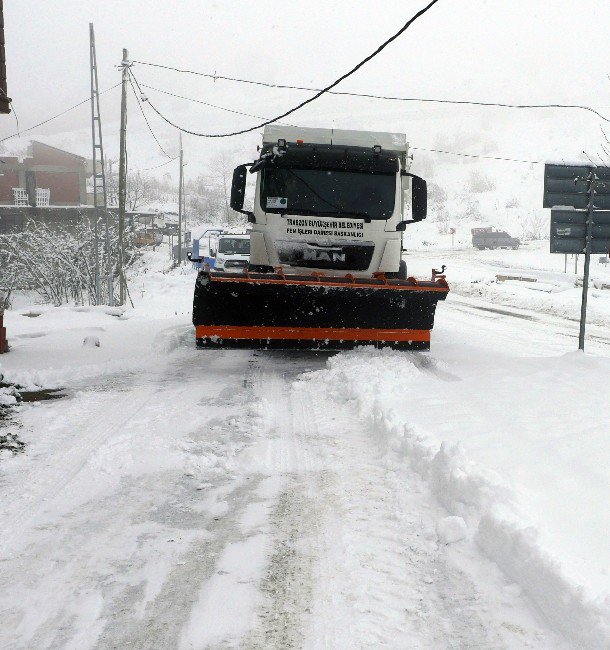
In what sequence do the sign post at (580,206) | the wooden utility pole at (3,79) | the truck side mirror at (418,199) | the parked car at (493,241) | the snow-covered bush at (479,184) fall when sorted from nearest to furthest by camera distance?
the sign post at (580,206) → the truck side mirror at (418,199) → the wooden utility pole at (3,79) → the parked car at (493,241) → the snow-covered bush at (479,184)

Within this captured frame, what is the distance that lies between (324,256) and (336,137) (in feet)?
6.46

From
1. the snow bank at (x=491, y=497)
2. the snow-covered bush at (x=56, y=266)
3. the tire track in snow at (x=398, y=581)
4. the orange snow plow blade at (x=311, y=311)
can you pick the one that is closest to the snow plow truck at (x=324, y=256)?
the orange snow plow blade at (x=311, y=311)

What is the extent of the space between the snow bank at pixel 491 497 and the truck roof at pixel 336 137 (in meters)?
4.04

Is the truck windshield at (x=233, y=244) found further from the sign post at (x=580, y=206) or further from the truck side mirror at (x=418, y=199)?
the sign post at (x=580, y=206)

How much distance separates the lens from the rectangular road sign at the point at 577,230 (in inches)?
315

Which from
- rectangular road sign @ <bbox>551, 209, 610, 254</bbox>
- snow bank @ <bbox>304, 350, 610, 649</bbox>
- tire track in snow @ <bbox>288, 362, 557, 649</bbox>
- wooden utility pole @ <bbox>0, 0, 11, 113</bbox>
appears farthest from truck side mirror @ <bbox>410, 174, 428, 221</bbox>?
wooden utility pole @ <bbox>0, 0, 11, 113</bbox>

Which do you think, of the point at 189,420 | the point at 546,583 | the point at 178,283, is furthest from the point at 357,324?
the point at 178,283

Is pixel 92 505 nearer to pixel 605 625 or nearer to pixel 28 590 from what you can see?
pixel 28 590

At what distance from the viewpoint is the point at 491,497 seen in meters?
3.23

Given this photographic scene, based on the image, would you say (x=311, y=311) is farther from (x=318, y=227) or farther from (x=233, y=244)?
(x=233, y=244)

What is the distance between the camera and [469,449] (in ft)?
13.3

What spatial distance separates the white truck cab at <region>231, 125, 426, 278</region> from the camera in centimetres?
804

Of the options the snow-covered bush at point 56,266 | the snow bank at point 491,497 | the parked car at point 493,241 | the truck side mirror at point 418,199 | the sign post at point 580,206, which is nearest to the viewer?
the snow bank at point 491,497

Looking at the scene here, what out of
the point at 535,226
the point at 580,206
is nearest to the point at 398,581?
the point at 580,206
